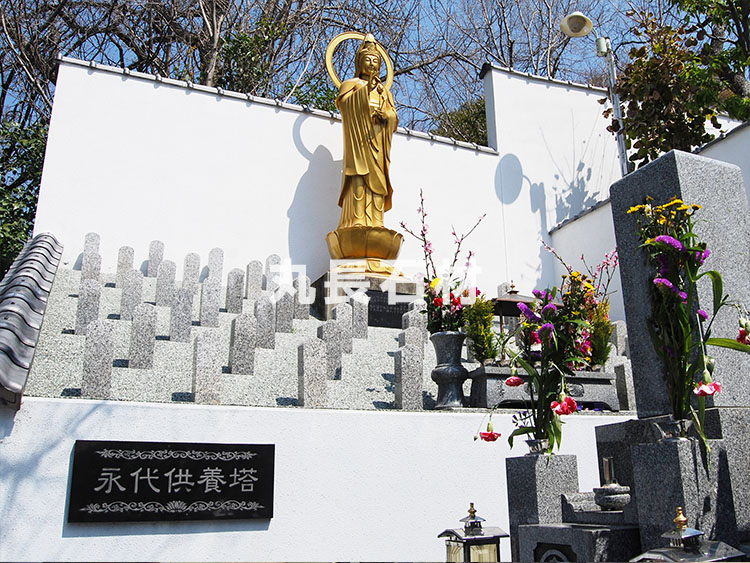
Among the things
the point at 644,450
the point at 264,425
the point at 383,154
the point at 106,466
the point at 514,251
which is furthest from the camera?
the point at 514,251

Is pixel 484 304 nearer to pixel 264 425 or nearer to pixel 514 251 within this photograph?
pixel 264 425

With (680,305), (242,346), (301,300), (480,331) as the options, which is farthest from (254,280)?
(680,305)

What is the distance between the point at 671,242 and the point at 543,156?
8.76 metres

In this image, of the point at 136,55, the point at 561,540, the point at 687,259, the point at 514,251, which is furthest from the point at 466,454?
the point at 136,55

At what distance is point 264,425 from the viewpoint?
454cm

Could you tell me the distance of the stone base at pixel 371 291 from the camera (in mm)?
8203

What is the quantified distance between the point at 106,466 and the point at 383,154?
6401mm

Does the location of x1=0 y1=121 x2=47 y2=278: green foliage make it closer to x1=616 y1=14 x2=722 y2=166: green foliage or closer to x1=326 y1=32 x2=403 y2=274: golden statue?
x1=326 y1=32 x2=403 y2=274: golden statue

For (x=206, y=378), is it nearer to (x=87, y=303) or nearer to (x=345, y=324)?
(x=87, y=303)

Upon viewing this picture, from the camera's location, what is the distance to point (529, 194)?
11.4 meters

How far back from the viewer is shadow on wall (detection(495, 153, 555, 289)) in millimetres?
11117

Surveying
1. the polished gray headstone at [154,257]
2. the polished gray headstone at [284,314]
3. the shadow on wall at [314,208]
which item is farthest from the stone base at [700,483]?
the shadow on wall at [314,208]

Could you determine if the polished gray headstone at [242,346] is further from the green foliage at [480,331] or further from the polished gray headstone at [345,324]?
the green foliage at [480,331]

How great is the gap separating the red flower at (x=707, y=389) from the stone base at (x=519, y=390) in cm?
256
